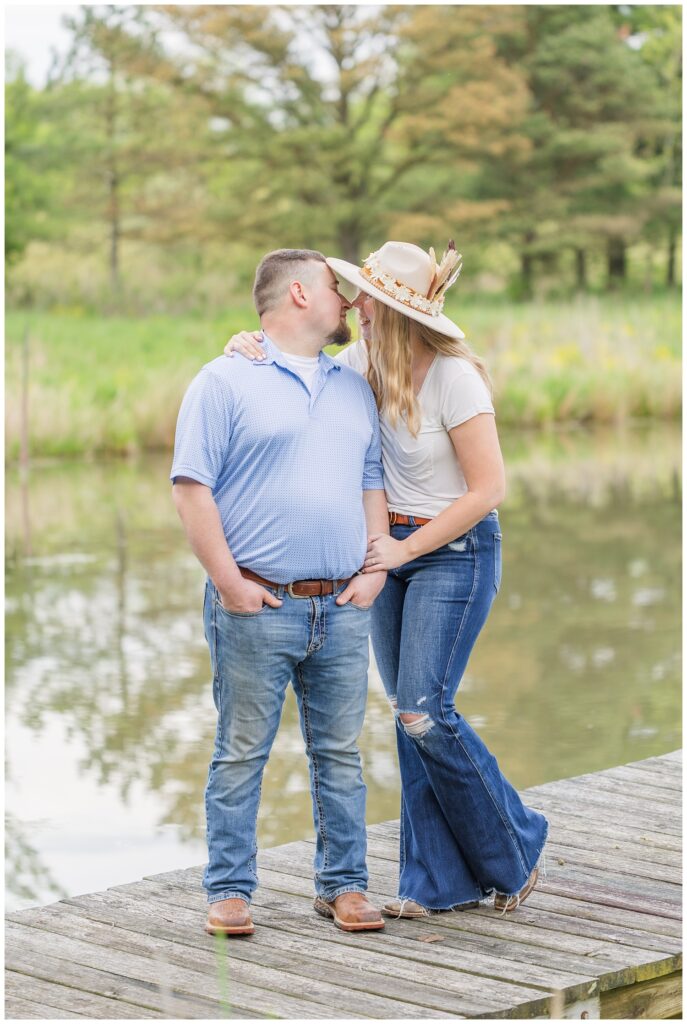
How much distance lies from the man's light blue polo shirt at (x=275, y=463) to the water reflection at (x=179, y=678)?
6.39 ft

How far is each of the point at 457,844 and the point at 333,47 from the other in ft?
106

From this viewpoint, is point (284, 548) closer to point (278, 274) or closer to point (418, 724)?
point (418, 724)

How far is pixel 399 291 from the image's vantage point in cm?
358

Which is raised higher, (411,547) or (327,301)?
(327,301)

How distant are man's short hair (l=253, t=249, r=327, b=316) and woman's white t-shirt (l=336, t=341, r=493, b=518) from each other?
0.36 m

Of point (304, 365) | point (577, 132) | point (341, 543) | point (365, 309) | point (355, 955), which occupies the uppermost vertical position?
point (577, 132)

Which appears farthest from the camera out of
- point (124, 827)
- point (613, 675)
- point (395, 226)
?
point (395, 226)

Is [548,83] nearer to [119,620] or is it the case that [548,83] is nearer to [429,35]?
[429,35]

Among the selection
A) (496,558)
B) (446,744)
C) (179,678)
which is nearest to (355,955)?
(446,744)

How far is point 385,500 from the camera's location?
3682 mm

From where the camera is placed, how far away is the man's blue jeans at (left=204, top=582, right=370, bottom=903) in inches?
137

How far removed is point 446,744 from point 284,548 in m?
0.60

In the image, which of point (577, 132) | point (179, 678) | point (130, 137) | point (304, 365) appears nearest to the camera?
point (304, 365)

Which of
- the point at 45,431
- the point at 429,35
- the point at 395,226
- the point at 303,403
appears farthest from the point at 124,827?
the point at 429,35
